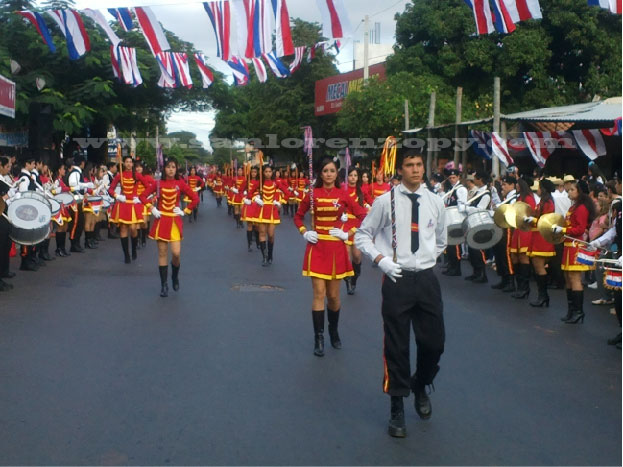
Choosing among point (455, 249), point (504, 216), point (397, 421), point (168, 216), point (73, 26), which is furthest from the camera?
point (73, 26)

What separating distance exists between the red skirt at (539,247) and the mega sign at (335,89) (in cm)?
3294

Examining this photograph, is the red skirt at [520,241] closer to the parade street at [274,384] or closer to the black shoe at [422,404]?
the parade street at [274,384]

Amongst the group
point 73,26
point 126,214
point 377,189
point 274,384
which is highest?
point 73,26

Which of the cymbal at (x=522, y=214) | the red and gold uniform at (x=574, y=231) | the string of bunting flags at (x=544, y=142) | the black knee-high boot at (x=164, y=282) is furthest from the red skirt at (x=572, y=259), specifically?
the string of bunting flags at (x=544, y=142)

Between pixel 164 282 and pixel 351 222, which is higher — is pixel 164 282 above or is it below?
below

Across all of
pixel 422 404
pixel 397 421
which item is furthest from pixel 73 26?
pixel 397 421

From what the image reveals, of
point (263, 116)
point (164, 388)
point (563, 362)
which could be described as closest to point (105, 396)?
point (164, 388)

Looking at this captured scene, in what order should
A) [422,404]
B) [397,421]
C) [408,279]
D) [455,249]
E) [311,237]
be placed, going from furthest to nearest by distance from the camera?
[455,249], [311,237], [422,404], [408,279], [397,421]

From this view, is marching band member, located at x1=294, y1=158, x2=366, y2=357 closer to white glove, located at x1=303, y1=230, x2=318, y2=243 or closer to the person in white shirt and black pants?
white glove, located at x1=303, y1=230, x2=318, y2=243

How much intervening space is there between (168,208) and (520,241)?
484 centimetres

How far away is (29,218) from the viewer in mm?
12375

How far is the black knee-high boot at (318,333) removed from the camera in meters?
7.64

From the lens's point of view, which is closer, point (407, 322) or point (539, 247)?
point (407, 322)

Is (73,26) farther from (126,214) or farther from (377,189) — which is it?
(377,189)
